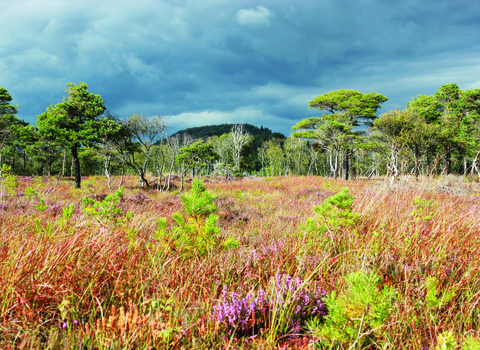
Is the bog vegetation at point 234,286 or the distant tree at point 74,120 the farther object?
the distant tree at point 74,120

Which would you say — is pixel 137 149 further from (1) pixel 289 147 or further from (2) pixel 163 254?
(1) pixel 289 147

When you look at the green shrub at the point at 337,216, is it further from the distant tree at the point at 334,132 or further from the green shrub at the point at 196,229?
the distant tree at the point at 334,132

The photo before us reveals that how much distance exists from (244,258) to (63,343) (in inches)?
57.9

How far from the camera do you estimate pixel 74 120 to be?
17.6m

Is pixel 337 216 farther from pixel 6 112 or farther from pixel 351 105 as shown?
pixel 6 112

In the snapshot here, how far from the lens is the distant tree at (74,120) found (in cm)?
1672

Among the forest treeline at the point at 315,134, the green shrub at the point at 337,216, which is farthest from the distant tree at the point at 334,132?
the green shrub at the point at 337,216

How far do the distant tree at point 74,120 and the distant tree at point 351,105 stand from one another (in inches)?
1009

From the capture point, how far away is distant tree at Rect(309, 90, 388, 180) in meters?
26.5

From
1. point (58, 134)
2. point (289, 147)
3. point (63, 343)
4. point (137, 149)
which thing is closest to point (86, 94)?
point (58, 134)

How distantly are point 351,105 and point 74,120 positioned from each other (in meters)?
30.1

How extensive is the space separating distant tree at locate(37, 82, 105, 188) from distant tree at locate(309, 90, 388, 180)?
2562 centimetres

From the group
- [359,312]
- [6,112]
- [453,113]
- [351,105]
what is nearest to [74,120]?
[6,112]

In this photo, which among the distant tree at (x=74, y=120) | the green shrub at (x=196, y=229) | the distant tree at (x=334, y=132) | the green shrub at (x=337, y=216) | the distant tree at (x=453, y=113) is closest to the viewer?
the green shrub at (x=196, y=229)
